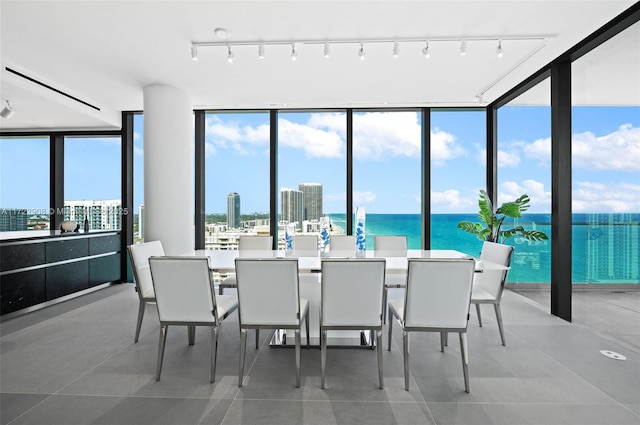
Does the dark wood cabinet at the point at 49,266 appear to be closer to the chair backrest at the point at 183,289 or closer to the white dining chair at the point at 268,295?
the chair backrest at the point at 183,289

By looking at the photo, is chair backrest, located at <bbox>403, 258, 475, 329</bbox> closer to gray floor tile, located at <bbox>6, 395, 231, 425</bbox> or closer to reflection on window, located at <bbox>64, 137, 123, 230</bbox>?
gray floor tile, located at <bbox>6, 395, 231, 425</bbox>

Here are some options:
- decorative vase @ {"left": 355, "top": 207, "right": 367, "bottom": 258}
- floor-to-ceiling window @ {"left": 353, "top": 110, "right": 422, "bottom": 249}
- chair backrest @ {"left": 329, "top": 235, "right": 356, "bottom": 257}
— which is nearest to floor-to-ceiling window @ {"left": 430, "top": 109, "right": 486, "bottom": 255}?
floor-to-ceiling window @ {"left": 353, "top": 110, "right": 422, "bottom": 249}

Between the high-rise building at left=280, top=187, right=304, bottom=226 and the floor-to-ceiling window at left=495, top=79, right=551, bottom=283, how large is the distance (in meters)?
3.16

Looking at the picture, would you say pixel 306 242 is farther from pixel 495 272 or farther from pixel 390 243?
pixel 495 272

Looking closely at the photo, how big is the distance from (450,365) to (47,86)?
18.3 ft

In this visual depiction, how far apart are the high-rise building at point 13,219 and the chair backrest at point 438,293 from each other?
665cm

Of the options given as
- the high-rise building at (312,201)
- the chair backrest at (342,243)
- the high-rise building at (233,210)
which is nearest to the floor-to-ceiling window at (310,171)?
the high-rise building at (312,201)

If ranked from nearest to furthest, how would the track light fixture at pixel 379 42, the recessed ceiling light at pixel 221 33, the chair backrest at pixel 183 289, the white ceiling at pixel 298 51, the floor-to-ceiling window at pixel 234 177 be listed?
1. the chair backrest at pixel 183 289
2. the white ceiling at pixel 298 51
3. the recessed ceiling light at pixel 221 33
4. the track light fixture at pixel 379 42
5. the floor-to-ceiling window at pixel 234 177

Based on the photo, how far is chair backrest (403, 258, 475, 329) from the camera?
205cm

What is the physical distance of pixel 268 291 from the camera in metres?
2.12

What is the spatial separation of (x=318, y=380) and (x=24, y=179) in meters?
6.44

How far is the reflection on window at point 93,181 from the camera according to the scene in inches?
213

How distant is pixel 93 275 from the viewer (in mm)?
4574

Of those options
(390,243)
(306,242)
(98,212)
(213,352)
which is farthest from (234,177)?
(213,352)
